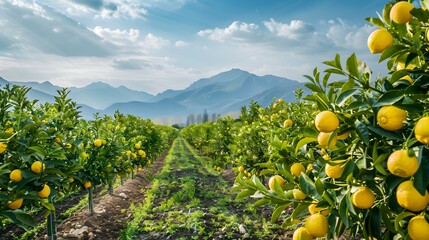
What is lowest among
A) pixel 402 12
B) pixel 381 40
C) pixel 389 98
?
pixel 389 98

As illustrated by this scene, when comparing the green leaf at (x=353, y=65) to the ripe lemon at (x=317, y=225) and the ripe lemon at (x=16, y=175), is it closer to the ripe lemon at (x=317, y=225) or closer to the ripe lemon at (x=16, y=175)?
the ripe lemon at (x=317, y=225)

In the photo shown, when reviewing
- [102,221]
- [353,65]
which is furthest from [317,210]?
[102,221]

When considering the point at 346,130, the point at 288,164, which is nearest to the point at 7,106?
the point at 288,164

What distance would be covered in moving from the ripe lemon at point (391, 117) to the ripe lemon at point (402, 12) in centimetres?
49

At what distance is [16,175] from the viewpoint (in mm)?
2742

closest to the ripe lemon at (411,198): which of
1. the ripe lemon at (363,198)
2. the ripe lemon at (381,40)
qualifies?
the ripe lemon at (363,198)

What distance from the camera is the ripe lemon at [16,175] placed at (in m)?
2.72

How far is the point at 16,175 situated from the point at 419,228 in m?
3.01

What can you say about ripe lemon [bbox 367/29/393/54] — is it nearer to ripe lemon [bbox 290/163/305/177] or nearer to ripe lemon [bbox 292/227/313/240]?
ripe lemon [bbox 290/163/305/177]

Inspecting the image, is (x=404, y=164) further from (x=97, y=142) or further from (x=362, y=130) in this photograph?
(x=97, y=142)


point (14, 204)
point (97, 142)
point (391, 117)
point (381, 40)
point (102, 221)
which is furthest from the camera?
point (102, 221)

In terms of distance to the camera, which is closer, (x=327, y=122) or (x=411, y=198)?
(x=411, y=198)

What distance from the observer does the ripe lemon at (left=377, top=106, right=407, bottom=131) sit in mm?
1381

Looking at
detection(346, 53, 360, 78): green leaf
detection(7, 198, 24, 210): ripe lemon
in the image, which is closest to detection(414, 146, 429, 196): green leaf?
detection(346, 53, 360, 78): green leaf
